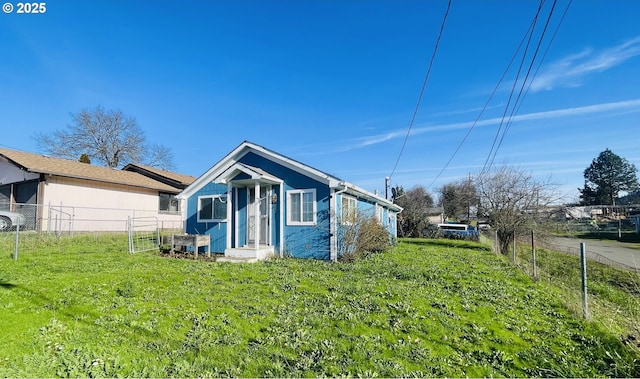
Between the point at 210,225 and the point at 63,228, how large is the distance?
Answer: 29.6 feet

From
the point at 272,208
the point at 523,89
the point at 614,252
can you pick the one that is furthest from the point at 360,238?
the point at 614,252

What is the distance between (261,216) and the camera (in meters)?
11.6

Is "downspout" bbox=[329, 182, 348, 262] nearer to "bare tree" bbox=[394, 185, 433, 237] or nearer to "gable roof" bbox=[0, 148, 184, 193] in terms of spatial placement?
"gable roof" bbox=[0, 148, 184, 193]

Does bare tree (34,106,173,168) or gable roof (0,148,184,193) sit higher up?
bare tree (34,106,173,168)

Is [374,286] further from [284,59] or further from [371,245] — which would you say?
[284,59]

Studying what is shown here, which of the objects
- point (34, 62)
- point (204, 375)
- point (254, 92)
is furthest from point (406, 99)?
point (34, 62)

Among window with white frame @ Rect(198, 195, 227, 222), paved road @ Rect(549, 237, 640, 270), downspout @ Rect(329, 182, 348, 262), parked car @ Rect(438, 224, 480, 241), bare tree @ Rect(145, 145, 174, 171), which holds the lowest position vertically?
paved road @ Rect(549, 237, 640, 270)

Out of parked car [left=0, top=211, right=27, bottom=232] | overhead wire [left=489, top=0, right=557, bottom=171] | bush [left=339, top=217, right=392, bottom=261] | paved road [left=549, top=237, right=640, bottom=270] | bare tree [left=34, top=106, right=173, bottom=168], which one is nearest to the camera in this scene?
overhead wire [left=489, top=0, right=557, bottom=171]

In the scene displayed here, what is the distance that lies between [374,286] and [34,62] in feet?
59.4

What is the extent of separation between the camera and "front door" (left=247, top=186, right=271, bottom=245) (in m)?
11.4

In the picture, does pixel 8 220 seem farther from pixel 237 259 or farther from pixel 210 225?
pixel 237 259

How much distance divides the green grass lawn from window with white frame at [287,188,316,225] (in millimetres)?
3496

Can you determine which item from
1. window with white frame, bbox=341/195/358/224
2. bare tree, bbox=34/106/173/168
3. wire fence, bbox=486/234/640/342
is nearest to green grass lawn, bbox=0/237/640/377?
wire fence, bbox=486/234/640/342

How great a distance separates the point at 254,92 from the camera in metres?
17.0
